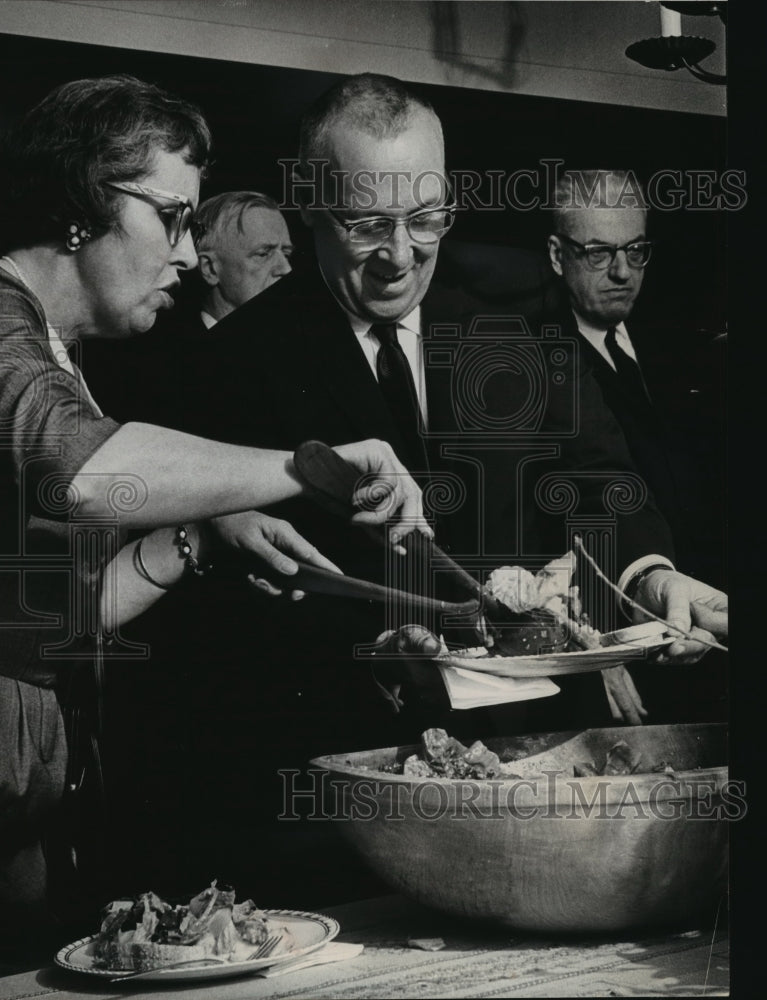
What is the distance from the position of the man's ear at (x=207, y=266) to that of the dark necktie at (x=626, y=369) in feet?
2.43

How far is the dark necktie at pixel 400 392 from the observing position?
233 centimetres

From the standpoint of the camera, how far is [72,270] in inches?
85.8

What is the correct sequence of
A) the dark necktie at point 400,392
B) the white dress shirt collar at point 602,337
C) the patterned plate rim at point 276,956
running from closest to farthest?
the patterned plate rim at point 276,956 < the dark necktie at point 400,392 < the white dress shirt collar at point 602,337

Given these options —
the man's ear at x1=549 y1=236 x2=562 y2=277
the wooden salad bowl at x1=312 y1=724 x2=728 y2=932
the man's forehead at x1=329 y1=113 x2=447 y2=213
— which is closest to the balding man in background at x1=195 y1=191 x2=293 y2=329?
the man's forehead at x1=329 y1=113 x2=447 y2=213

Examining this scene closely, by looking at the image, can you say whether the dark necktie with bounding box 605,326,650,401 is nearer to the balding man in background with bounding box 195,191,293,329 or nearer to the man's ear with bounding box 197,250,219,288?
the balding man in background with bounding box 195,191,293,329

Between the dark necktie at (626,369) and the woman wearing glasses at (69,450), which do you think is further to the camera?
the dark necktie at (626,369)

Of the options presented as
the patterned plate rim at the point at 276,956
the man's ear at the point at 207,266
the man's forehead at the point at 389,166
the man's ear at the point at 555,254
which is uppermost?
the man's forehead at the point at 389,166

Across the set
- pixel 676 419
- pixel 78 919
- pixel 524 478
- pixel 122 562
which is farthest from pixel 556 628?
pixel 78 919

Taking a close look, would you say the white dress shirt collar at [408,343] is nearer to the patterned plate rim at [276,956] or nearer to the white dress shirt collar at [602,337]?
the white dress shirt collar at [602,337]

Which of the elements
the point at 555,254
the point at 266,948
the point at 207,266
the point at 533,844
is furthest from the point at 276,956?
the point at 555,254

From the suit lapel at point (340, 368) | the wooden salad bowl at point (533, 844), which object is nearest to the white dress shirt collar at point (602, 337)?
the suit lapel at point (340, 368)

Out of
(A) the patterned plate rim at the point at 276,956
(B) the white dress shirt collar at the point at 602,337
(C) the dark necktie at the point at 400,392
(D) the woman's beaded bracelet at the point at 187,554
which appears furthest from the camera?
(B) the white dress shirt collar at the point at 602,337

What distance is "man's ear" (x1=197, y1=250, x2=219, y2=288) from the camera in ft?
7.41

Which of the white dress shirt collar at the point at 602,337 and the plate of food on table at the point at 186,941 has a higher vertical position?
the white dress shirt collar at the point at 602,337
